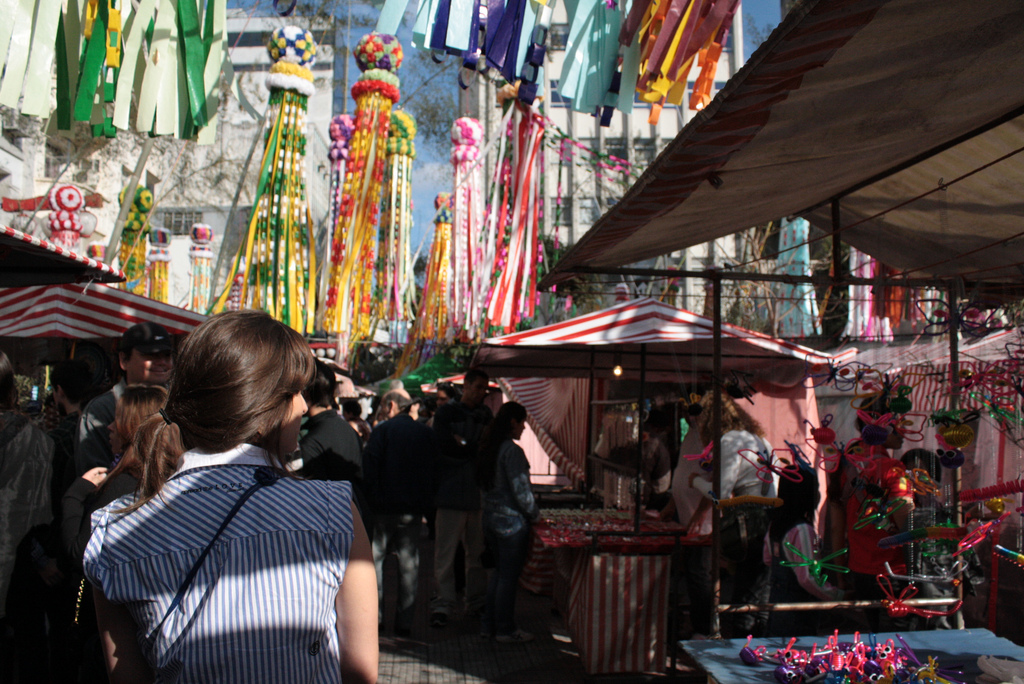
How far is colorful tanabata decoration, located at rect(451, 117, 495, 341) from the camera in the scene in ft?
27.4

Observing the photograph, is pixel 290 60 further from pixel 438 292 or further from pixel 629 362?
pixel 629 362

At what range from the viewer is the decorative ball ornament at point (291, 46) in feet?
25.4

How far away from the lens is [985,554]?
4961 mm

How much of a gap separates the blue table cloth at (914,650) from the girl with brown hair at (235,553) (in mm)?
1692

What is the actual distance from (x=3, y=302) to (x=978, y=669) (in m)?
6.87

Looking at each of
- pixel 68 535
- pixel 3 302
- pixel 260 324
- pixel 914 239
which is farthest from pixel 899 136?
pixel 3 302

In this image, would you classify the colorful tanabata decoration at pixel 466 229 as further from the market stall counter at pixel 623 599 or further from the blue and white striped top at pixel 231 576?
the blue and white striped top at pixel 231 576

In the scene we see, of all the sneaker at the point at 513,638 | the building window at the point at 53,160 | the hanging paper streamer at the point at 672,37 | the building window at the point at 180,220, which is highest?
the building window at the point at 180,220

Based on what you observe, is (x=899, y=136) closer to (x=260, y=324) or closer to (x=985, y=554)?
(x=260, y=324)

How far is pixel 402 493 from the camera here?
5035 millimetres

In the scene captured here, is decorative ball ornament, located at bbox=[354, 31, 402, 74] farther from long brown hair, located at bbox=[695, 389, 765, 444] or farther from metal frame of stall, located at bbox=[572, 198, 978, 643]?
long brown hair, located at bbox=[695, 389, 765, 444]

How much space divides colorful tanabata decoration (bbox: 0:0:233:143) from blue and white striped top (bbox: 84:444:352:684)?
2.88m

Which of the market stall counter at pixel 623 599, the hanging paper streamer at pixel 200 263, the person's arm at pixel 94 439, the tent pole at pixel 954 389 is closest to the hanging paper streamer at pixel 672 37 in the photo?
the tent pole at pixel 954 389

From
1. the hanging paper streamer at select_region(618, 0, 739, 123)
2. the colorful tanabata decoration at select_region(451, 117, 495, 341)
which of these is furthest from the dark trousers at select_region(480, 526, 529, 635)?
the colorful tanabata decoration at select_region(451, 117, 495, 341)
